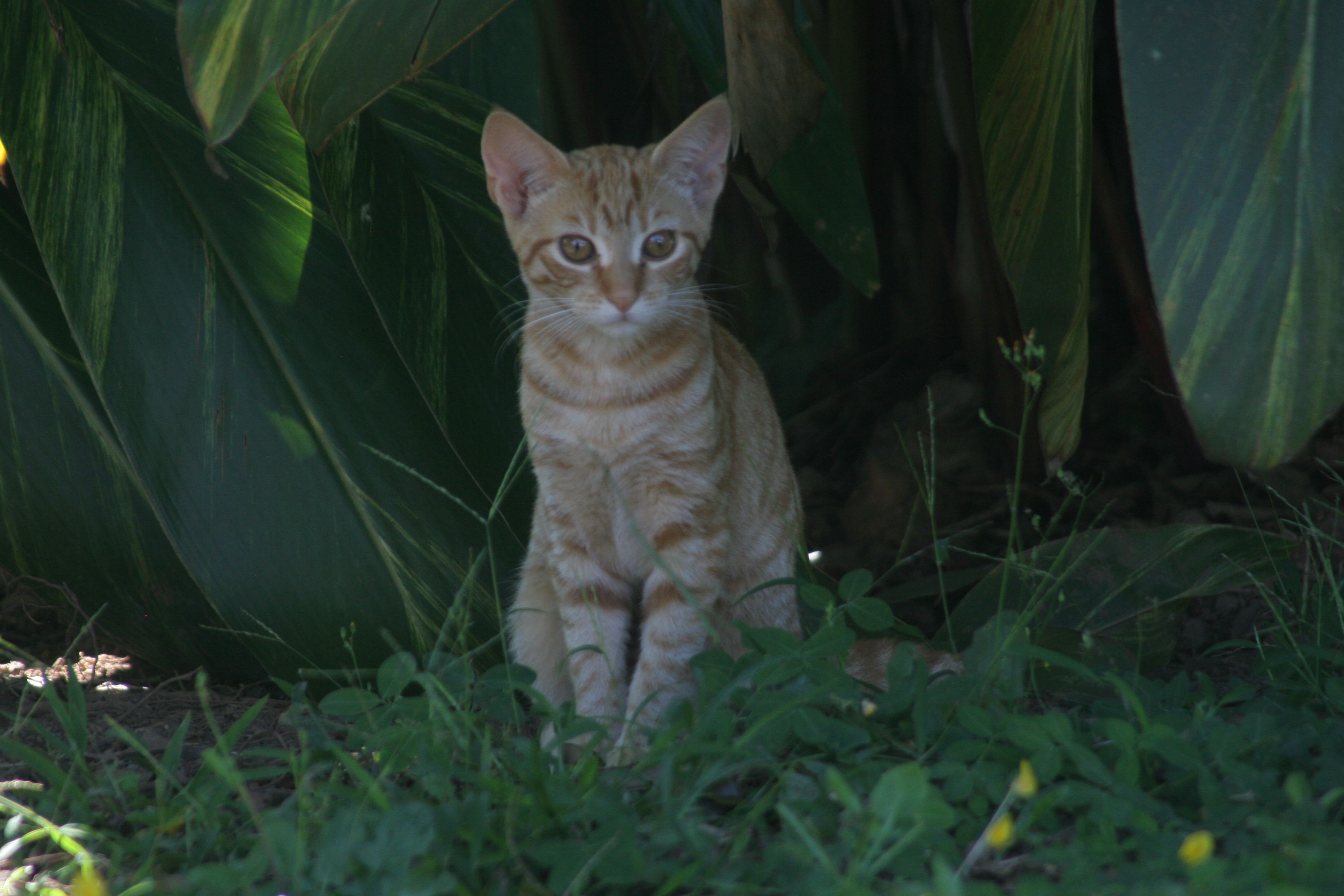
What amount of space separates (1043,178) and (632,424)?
762 millimetres

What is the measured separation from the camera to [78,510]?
2148 mm

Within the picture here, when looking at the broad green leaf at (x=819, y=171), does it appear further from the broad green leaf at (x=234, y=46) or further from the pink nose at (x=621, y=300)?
the broad green leaf at (x=234, y=46)

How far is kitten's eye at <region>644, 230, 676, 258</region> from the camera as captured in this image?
72.8 inches

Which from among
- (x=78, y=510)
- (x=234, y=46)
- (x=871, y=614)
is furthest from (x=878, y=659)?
(x=78, y=510)

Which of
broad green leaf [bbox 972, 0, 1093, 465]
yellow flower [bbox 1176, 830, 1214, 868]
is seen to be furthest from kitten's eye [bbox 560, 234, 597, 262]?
yellow flower [bbox 1176, 830, 1214, 868]

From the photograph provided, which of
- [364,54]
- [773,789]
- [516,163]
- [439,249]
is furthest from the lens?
[439,249]

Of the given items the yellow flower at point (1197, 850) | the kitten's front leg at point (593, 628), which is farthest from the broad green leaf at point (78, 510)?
the yellow flower at point (1197, 850)

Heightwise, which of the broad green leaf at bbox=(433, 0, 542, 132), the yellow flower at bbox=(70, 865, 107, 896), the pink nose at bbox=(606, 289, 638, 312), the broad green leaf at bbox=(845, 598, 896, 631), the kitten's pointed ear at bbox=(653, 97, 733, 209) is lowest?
the broad green leaf at bbox=(845, 598, 896, 631)

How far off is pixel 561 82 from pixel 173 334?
1.43 metres

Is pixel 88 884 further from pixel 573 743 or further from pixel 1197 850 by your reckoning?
pixel 1197 850

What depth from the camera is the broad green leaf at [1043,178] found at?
163 cm

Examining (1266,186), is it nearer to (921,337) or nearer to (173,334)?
(173,334)

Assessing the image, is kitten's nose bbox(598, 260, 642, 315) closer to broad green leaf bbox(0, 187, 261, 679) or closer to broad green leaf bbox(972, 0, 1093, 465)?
broad green leaf bbox(972, 0, 1093, 465)

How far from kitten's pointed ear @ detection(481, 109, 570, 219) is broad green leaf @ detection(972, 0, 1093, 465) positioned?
0.72 metres
